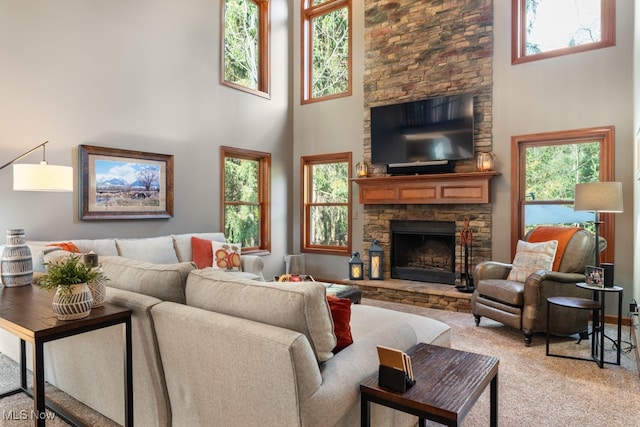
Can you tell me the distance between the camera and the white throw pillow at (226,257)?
459 centimetres

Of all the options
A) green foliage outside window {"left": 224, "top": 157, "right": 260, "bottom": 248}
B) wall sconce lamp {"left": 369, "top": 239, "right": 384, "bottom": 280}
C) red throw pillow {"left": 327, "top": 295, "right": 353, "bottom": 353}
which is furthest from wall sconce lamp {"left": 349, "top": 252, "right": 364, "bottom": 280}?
red throw pillow {"left": 327, "top": 295, "right": 353, "bottom": 353}

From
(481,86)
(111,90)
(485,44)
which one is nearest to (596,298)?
(481,86)

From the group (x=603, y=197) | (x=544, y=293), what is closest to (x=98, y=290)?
(x=544, y=293)

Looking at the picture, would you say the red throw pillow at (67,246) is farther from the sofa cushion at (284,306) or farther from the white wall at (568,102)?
the white wall at (568,102)

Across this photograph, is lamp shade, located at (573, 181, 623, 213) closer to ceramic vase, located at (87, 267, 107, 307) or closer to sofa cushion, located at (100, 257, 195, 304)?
sofa cushion, located at (100, 257, 195, 304)

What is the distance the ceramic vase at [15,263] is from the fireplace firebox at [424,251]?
4371 millimetres

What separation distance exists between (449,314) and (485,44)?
3430mm

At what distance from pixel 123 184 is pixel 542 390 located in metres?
4.44

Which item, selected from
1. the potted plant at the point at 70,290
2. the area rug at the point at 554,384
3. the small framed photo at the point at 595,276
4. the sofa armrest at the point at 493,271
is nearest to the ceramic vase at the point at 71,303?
the potted plant at the point at 70,290

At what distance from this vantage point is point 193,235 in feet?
15.8

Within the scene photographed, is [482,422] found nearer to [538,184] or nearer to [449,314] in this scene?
[449,314]

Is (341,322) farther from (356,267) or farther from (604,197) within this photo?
(356,267)

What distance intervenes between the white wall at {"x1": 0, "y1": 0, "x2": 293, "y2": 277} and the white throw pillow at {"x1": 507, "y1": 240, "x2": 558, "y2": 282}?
3655 millimetres

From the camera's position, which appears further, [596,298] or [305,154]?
[305,154]
